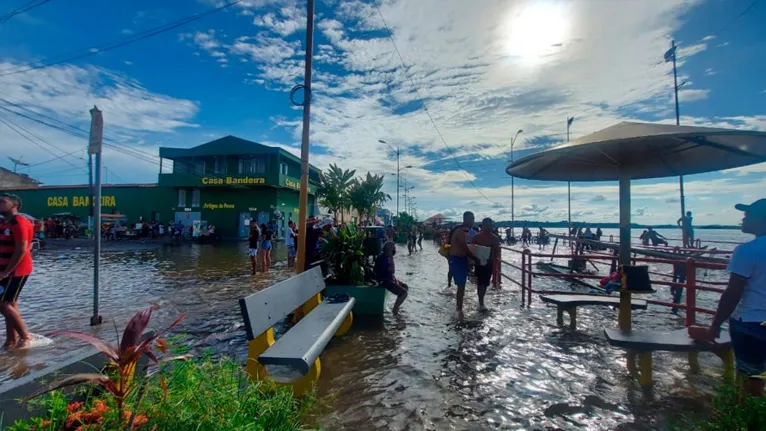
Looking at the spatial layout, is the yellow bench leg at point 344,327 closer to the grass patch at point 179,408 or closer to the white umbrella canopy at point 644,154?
the grass patch at point 179,408

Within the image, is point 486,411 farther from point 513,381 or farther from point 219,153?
point 219,153

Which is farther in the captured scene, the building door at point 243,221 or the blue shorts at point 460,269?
the building door at point 243,221

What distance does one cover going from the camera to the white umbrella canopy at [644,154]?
3443 millimetres

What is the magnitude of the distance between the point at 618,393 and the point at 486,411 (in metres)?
1.44

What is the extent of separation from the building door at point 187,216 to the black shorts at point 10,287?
34.0 metres

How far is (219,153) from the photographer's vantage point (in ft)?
113

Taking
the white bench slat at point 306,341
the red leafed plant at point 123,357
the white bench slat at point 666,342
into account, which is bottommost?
the white bench slat at point 306,341

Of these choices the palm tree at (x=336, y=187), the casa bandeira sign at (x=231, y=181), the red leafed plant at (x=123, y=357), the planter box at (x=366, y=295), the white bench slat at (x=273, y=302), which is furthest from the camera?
the casa bandeira sign at (x=231, y=181)

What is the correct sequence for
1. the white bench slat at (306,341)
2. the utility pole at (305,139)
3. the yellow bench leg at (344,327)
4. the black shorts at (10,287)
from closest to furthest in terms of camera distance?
the white bench slat at (306,341) < the black shorts at (10,287) < the yellow bench leg at (344,327) < the utility pole at (305,139)

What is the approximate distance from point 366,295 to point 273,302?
277 centimetres

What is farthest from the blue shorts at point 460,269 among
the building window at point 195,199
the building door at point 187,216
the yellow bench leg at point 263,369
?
the building window at point 195,199

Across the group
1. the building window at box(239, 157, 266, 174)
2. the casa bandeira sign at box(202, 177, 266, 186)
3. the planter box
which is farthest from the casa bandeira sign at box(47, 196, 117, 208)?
the planter box

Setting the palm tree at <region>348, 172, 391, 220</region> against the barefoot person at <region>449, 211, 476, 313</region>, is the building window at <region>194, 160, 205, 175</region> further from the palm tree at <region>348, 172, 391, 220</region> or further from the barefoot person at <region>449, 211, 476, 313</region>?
the barefoot person at <region>449, 211, 476, 313</region>

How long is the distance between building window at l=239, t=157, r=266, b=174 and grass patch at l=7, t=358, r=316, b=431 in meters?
35.0
